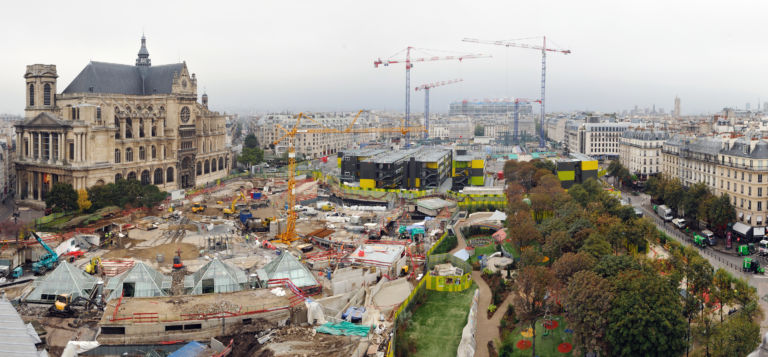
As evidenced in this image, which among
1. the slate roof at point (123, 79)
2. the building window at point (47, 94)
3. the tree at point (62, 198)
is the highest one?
the slate roof at point (123, 79)

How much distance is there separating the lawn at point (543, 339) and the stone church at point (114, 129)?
2001 inches

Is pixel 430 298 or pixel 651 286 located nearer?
pixel 651 286

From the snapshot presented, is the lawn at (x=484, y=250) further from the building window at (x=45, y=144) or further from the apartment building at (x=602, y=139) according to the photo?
the apartment building at (x=602, y=139)

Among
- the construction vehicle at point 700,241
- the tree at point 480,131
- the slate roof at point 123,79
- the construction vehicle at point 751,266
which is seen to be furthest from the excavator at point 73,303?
the tree at point 480,131

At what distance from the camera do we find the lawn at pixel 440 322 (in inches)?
1159

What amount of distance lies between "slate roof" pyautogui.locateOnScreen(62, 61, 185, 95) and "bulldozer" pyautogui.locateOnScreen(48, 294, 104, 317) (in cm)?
4508

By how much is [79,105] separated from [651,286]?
6166 cm

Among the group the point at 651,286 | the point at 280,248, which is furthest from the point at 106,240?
the point at 651,286

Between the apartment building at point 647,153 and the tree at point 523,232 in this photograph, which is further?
the apartment building at point 647,153

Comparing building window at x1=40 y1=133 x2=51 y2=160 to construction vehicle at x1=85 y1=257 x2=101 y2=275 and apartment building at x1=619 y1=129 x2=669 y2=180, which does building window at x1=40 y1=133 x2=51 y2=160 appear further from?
apartment building at x1=619 y1=129 x2=669 y2=180

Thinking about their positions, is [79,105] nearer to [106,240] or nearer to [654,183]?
[106,240]

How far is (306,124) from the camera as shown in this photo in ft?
401

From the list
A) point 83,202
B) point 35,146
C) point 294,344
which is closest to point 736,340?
point 294,344

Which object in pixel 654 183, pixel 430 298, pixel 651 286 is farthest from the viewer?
pixel 654 183
